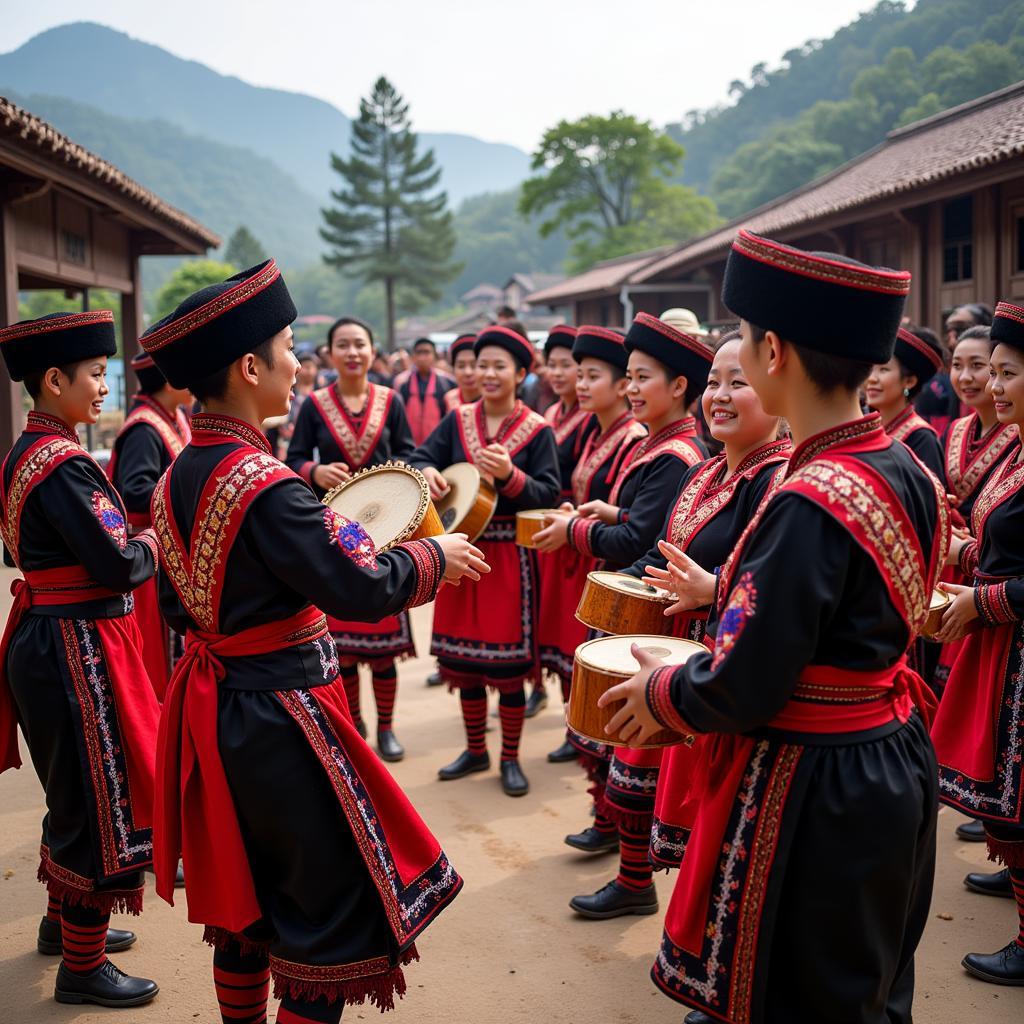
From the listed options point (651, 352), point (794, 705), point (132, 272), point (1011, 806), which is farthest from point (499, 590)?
point (132, 272)

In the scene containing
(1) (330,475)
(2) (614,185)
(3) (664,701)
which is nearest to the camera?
(3) (664,701)

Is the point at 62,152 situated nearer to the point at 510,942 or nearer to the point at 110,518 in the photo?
the point at 110,518

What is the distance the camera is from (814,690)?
1.94 metres

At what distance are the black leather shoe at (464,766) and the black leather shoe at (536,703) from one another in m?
0.89

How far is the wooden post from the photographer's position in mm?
8727

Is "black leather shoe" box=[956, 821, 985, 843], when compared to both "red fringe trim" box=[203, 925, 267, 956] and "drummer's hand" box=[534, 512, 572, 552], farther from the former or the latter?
"red fringe trim" box=[203, 925, 267, 956]

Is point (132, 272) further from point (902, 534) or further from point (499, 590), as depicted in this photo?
point (902, 534)

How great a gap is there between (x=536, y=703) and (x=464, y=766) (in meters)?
1.11

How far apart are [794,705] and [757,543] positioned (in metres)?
0.33

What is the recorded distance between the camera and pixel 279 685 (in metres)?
2.41

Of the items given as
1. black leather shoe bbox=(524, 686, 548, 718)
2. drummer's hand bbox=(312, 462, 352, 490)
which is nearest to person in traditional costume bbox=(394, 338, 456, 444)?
black leather shoe bbox=(524, 686, 548, 718)

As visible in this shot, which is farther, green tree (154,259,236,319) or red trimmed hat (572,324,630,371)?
green tree (154,259,236,319)

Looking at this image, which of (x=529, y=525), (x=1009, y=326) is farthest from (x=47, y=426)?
(x=1009, y=326)

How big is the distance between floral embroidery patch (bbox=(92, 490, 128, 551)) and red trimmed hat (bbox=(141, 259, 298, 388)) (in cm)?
79
